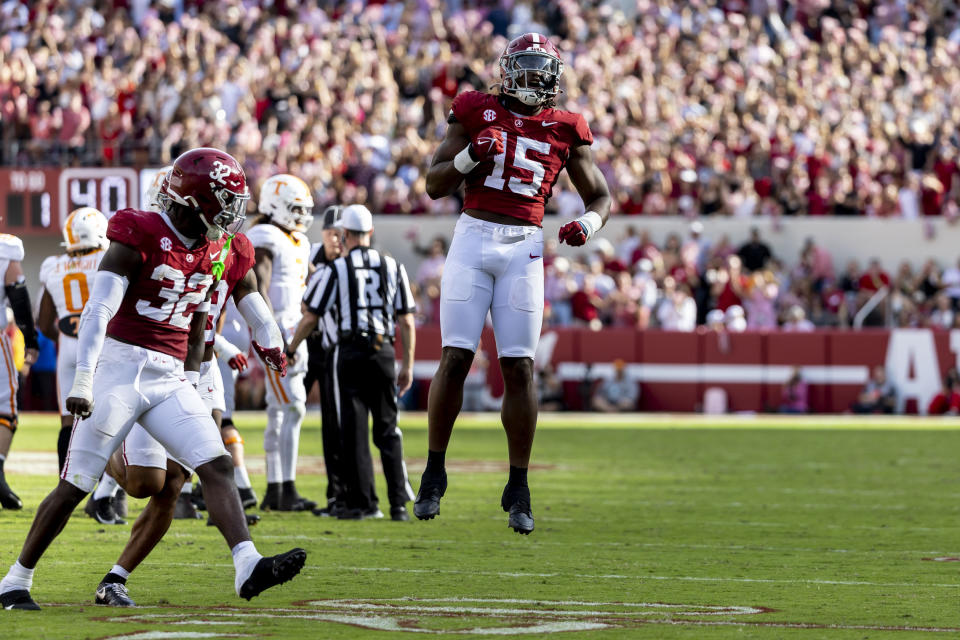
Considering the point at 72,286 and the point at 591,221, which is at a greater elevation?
the point at 591,221

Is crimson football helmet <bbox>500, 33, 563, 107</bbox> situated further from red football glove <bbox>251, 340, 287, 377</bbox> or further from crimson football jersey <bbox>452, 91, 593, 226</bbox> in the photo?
red football glove <bbox>251, 340, 287, 377</bbox>

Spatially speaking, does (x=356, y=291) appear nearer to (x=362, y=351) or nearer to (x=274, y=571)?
(x=362, y=351)

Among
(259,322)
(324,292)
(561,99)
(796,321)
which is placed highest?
(561,99)

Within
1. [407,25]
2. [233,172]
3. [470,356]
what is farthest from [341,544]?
[407,25]

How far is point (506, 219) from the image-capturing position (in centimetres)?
789

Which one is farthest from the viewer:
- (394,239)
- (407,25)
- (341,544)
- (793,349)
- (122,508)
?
(407,25)

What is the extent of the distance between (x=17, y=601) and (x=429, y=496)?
1.92 meters

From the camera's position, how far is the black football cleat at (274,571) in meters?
6.51

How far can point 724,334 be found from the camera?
23.7 m

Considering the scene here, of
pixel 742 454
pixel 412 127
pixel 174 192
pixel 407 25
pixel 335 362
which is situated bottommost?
pixel 742 454

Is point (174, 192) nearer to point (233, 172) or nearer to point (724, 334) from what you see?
point (233, 172)

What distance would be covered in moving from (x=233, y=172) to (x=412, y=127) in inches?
761

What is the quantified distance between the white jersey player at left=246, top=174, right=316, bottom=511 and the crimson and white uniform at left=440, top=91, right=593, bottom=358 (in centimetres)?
373

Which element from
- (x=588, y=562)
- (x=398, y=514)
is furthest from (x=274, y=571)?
(x=398, y=514)
